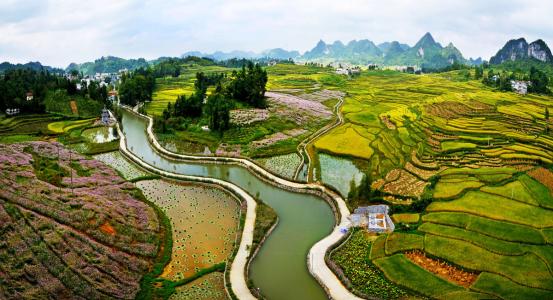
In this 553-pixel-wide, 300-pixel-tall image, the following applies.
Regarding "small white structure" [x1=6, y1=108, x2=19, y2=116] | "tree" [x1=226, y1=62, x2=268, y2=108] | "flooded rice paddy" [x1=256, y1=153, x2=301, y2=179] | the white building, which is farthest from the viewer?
"tree" [x1=226, y1=62, x2=268, y2=108]

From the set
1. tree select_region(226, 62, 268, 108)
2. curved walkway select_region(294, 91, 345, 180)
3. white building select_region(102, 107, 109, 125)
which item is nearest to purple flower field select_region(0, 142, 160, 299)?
curved walkway select_region(294, 91, 345, 180)

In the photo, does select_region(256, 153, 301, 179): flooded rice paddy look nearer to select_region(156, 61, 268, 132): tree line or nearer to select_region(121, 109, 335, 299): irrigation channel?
select_region(121, 109, 335, 299): irrigation channel

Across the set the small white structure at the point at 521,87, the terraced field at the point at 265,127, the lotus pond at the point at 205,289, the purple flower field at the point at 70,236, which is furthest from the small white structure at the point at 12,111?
the small white structure at the point at 521,87

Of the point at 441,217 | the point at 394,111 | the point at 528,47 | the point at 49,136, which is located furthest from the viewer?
the point at 528,47

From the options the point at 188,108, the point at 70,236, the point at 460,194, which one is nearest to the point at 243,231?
the point at 70,236

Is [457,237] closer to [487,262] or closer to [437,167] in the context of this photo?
[487,262]

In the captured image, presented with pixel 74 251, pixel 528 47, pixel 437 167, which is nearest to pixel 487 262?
pixel 437 167

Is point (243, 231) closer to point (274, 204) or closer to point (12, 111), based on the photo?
point (274, 204)
